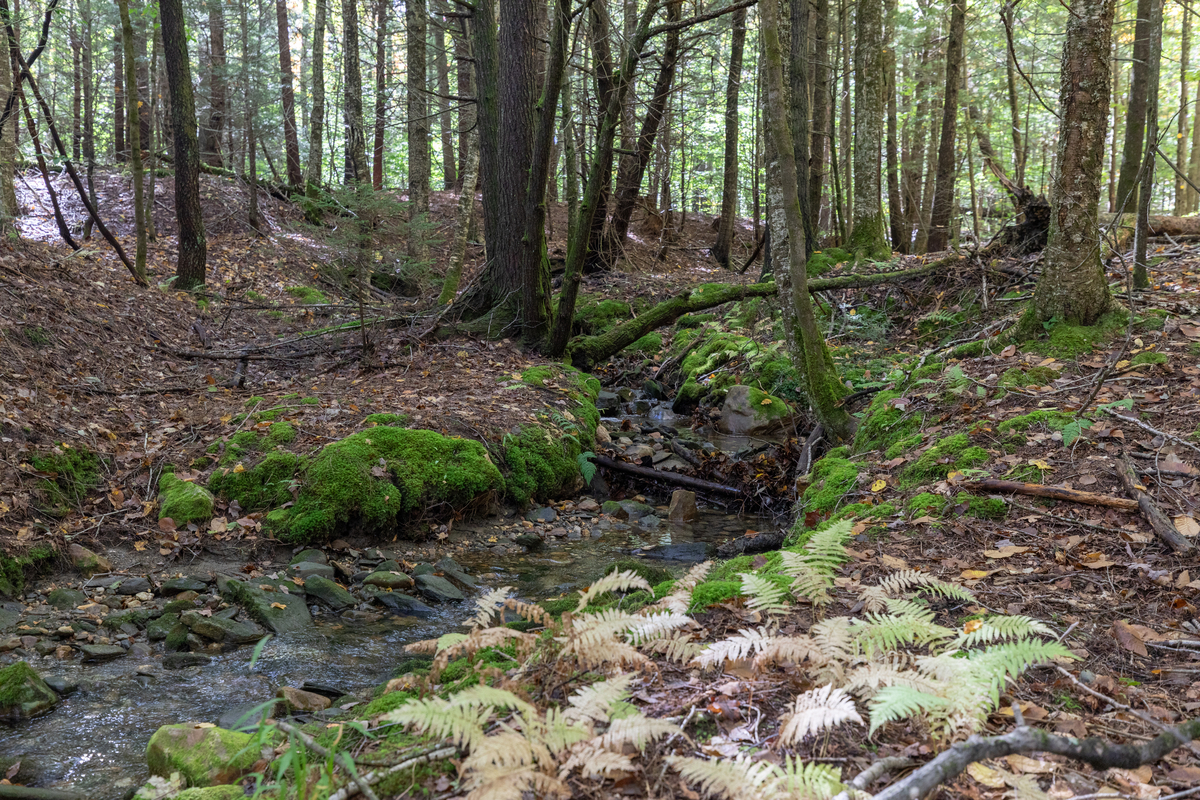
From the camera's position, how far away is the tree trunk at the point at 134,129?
31.7 feet

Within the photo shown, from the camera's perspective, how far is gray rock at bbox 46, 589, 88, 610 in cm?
466

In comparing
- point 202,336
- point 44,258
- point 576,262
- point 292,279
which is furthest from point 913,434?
point 292,279

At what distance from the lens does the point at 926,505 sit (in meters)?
4.36

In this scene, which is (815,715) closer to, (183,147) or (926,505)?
(926,505)

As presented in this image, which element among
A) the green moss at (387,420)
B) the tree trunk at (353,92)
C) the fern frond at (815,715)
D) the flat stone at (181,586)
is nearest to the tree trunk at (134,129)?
the tree trunk at (353,92)

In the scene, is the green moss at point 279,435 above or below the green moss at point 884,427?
below

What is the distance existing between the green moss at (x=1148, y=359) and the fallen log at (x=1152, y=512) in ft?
4.88

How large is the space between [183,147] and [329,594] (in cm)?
984

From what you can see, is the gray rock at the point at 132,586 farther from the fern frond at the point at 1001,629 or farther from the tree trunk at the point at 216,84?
the tree trunk at the point at 216,84

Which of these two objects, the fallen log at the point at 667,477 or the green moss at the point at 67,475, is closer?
the green moss at the point at 67,475

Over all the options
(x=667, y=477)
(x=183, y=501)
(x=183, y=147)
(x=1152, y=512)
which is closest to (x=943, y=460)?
(x=1152, y=512)

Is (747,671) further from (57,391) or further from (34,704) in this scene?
(57,391)

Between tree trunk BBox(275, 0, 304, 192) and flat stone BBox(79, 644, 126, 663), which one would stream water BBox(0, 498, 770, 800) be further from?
tree trunk BBox(275, 0, 304, 192)

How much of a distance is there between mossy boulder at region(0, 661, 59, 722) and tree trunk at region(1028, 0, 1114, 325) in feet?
24.1
